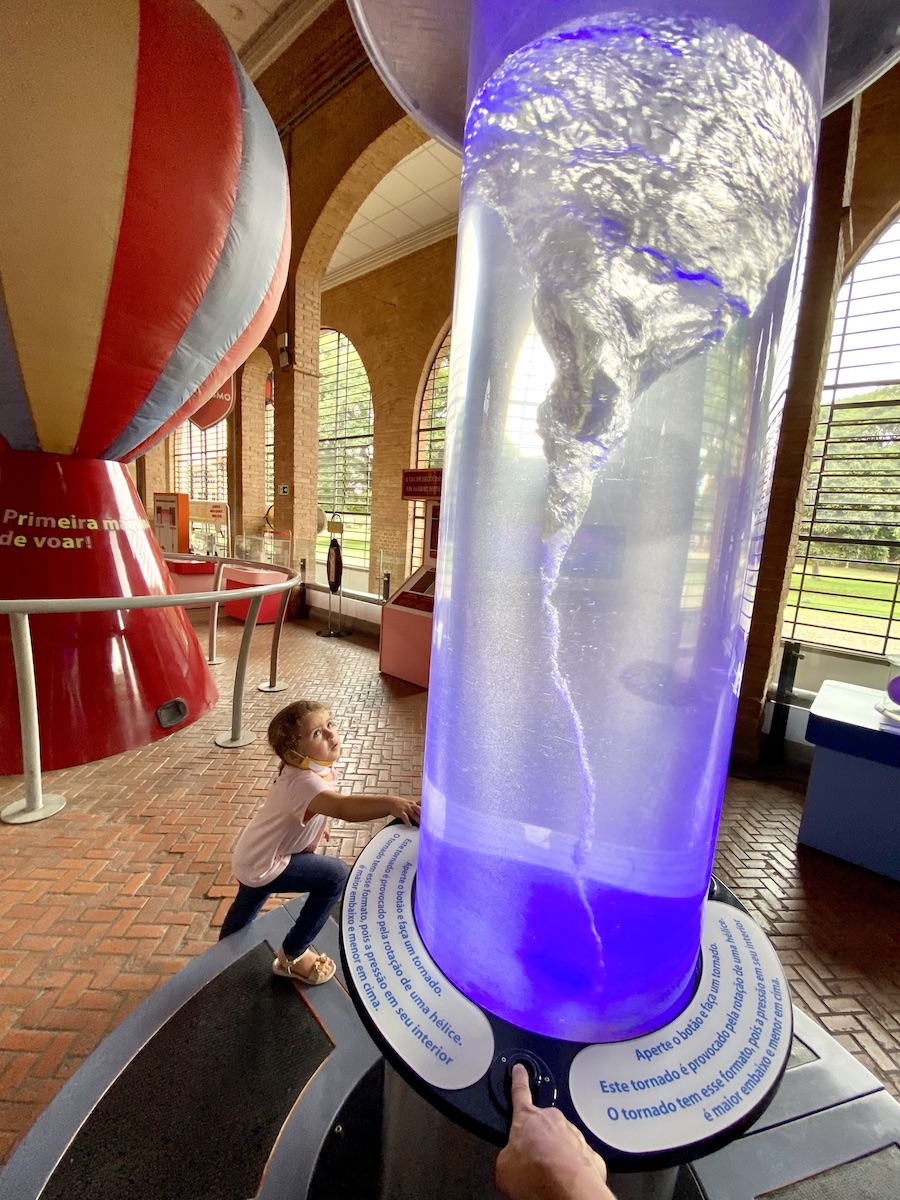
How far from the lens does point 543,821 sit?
743 millimetres

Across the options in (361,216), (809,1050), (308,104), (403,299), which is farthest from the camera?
(403,299)

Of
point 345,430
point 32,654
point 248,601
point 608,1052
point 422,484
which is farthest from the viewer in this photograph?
point 345,430

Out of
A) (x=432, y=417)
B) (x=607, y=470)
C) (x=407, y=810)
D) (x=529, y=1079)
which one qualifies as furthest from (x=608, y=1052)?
(x=432, y=417)

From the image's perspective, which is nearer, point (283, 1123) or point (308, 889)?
point (283, 1123)

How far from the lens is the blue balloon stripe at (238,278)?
2.99m

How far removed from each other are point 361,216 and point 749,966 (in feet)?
41.9

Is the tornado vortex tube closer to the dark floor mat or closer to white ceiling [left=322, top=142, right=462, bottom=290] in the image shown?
the dark floor mat

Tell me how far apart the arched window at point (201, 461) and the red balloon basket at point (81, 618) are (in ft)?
54.6

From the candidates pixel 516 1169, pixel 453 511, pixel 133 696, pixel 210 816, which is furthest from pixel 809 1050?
pixel 133 696

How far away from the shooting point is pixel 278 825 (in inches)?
69.5

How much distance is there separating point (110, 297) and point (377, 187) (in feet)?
29.0

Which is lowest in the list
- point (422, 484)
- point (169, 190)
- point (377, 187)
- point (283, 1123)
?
point (283, 1123)

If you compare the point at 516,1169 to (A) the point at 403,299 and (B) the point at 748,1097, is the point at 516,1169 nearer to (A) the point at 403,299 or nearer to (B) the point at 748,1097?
(B) the point at 748,1097

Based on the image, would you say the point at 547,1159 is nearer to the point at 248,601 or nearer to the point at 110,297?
the point at 110,297
